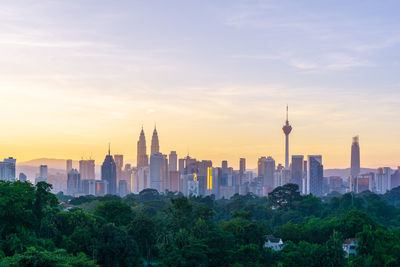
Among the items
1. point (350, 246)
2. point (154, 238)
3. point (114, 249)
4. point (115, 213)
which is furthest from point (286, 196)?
point (114, 249)

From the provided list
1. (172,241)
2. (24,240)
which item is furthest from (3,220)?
(172,241)

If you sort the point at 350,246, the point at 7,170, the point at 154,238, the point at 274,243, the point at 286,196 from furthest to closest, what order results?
the point at 7,170
the point at 286,196
the point at 274,243
the point at 350,246
the point at 154,238

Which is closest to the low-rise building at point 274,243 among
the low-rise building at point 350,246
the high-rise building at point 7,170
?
the low-rise building at point 350,246

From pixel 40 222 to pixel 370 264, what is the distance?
75.2ft

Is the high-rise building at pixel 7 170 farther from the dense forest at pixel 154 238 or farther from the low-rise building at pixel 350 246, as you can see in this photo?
the low-rise building at pixel 350 246

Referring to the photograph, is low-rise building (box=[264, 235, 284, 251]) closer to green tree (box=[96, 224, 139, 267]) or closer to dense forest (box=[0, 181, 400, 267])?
dense forest (box=[0, 181, 400, 267])

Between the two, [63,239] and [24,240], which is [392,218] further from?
[24,240]

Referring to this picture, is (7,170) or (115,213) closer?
(115,213)

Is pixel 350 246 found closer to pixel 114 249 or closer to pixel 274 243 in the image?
pixel 274 243

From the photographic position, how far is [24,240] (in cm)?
3036

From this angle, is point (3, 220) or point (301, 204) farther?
point (301, 204)

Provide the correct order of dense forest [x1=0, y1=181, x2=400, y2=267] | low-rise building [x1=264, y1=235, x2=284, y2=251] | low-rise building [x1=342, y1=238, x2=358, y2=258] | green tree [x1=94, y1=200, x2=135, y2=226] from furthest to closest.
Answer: low-rise building [x1=264, y1=235, x2=284, y2=251], green tree [x1=94, y1=200, x2=135, y2=226], low-rise building [x1=342, y1=238, x2=358, y2=258], dense forest [x1=0, y1=181, x2=400, y2=267]

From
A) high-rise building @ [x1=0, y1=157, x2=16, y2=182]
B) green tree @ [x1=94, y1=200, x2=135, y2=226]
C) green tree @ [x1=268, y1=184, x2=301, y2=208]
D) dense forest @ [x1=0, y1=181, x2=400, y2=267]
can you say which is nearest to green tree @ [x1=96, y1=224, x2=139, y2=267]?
dense forest @ [x1=0, y1=181, x2=400, y2=267]

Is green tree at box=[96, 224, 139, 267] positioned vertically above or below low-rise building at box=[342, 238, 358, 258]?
above
